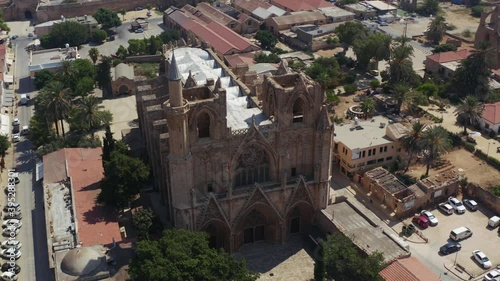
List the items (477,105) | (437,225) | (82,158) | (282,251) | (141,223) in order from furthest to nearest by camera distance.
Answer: (477,105), (82,158), (437,225), (282,251), (141,223)

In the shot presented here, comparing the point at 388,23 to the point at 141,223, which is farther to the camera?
the point at 388,23

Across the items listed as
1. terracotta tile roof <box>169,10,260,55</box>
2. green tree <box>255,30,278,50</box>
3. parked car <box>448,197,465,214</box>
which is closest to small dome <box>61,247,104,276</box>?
parked car <box>448,197,465,214</box>

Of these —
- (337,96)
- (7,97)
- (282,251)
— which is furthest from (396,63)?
(7,97)

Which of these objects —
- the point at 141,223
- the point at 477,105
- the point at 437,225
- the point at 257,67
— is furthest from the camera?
the point at 257,67

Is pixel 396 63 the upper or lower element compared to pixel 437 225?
upper

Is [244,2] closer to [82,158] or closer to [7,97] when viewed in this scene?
[7,97]
